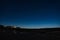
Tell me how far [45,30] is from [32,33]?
64cm

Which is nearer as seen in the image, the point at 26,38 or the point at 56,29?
the point at 56,29

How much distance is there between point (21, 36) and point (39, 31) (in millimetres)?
831

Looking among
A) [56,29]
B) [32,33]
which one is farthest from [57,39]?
[32,33]

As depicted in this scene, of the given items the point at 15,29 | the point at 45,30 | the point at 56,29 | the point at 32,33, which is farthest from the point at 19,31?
the point at 56,29

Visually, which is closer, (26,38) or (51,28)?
(51,28)

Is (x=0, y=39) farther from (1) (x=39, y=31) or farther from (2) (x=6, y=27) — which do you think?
(1) (x=39, y=31)

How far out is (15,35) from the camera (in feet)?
16.6

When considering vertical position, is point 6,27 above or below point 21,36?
above

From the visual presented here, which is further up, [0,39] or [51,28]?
[51,28]

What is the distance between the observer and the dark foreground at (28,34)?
15.8 ft

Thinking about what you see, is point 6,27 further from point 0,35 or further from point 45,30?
point 45,30

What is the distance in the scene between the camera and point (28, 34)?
16.6ft

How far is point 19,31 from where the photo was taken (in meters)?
5.02

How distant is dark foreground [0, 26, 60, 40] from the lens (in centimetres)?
480
